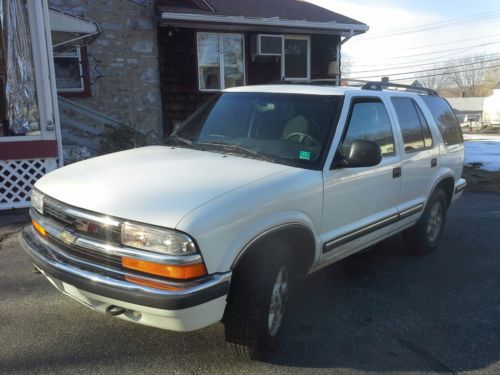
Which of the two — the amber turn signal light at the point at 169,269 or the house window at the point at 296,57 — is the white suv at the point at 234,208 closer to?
the amber turn signal light at the point at 169,269

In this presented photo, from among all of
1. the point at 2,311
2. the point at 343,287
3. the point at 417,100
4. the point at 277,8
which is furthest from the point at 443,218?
the point at 277,8

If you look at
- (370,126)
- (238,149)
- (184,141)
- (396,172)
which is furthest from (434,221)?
(184,141)

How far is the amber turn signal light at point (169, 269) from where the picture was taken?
248cm

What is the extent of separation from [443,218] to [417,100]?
1513 mm

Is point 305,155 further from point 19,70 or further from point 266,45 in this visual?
point 266,45

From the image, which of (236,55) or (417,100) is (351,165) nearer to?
(417,100)

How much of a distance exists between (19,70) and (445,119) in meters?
6.51

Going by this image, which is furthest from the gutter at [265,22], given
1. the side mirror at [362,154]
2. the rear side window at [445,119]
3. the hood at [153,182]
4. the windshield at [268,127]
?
the side mirror at [362,154]

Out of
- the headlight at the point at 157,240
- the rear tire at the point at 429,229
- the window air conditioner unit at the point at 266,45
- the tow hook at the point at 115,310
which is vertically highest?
the window air conditioner unit at the point at 266,45

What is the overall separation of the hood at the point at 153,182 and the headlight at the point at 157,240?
0.05m

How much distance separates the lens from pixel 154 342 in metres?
3.26

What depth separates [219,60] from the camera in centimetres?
1233

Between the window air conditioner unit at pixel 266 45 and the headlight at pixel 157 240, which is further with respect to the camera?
the window air conditioner unit at pixel 266 45

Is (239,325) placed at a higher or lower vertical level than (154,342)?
higher
